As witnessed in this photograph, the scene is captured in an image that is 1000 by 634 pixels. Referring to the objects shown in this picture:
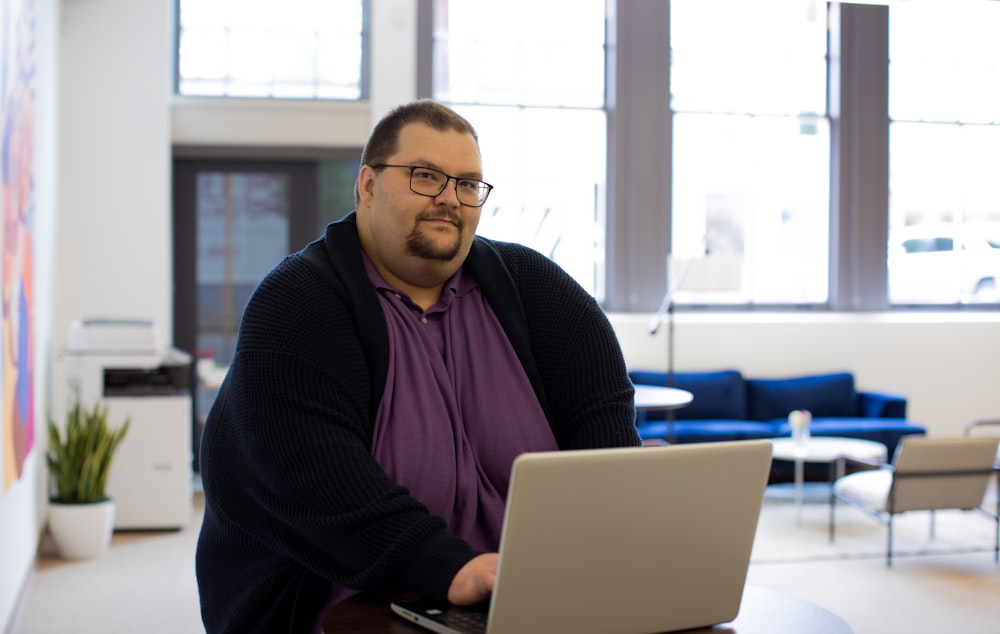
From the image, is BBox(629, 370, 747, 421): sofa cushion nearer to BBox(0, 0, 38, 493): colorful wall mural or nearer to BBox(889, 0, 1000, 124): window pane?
BBox(889, 0, 1000, 124): window pane

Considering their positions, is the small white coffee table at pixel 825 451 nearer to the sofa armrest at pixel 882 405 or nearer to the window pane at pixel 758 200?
the sofa armrest at pixel 882 405

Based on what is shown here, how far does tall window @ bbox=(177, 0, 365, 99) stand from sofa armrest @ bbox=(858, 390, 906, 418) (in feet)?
14.8

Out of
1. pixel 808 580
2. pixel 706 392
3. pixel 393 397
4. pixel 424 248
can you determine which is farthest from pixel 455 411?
pixel 706 392

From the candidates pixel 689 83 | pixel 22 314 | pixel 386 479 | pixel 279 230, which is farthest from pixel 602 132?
pixel 386 479

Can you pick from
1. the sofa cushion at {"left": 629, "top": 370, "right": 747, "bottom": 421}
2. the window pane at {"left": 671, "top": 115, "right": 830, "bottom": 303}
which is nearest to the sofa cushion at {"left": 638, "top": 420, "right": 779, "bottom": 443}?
the sofa cushion at {"left": 629, "top": 370, "right": 747, "bottom": 421}

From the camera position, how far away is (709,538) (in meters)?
1.42

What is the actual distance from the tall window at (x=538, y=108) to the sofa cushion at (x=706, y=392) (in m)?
1.08

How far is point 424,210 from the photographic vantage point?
183 cm

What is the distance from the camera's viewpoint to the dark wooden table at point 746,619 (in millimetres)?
1474

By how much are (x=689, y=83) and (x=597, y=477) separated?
763cm

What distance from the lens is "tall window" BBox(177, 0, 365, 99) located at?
7785 mm

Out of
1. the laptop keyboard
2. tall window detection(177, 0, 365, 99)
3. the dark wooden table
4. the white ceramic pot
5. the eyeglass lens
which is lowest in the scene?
the white ceramic pot

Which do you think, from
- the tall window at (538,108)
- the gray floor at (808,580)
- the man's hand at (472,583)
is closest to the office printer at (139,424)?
the gray floor at (808,580)

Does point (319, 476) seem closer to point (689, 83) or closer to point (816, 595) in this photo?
point (816, 595)
